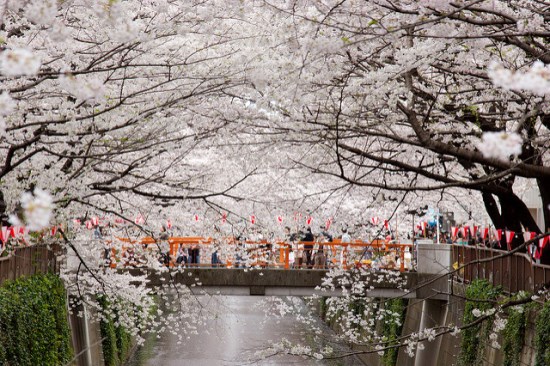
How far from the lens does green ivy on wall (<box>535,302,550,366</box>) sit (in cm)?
1172

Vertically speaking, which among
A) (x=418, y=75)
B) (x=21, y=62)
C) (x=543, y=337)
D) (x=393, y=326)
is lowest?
(x=393, y=326)

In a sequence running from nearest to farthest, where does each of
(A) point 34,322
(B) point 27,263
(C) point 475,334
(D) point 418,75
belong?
(D) point 418,75
(A) point 34,322
(B) point 27,263
(C) point 475,334

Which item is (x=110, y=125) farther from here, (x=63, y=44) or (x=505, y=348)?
(x=505, y=348)

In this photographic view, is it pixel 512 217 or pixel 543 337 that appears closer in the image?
pixel 543 337

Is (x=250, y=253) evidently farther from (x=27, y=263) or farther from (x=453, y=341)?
(x=27, y=263)

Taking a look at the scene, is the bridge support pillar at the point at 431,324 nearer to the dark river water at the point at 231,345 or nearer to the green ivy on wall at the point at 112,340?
the dark river water at the point at 231,345

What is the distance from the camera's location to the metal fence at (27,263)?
13.5 meters

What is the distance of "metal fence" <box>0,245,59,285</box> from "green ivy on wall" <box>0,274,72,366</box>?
16 centimetres

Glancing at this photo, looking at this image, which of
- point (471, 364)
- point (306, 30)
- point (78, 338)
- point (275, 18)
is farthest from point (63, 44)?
point (78, 338)

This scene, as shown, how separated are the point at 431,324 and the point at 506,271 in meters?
5.51

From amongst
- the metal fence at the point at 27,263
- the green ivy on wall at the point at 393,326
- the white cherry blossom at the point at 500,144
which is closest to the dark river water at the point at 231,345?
the green ivy on wall at the point at 393,326

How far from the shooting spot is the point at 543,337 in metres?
11.8

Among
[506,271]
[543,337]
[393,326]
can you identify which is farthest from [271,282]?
[543,337]

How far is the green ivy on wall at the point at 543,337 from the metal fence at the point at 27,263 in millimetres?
7760
